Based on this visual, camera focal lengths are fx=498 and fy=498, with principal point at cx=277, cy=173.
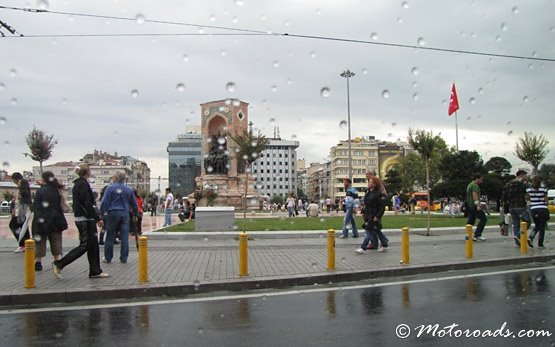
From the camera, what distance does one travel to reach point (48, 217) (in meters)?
8.52

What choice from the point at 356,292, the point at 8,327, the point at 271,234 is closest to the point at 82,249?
the point at 8,327

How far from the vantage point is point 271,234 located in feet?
51.2

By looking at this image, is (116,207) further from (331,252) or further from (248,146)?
(248,146)

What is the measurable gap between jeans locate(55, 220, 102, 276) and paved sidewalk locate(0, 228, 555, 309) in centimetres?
26

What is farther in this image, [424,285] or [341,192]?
[341,192]

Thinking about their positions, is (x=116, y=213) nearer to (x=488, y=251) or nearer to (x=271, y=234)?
(x=271, y=234)

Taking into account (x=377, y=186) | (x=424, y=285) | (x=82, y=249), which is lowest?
(x=424, y=285)

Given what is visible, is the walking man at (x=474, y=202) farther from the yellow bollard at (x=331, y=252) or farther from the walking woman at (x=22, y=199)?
the walking woman at (x=22, y=199)

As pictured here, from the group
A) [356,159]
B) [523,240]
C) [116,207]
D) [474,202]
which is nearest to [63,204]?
[116,207]

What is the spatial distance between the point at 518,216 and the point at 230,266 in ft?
24.4

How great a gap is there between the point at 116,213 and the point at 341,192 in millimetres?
129324

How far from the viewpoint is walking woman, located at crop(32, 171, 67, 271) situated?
8500 millimetres

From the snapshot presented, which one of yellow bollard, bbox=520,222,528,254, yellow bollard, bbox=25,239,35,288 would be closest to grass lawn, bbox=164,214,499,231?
yellow bollard, bbox=520,222,528,254

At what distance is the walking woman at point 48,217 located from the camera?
850 cm
